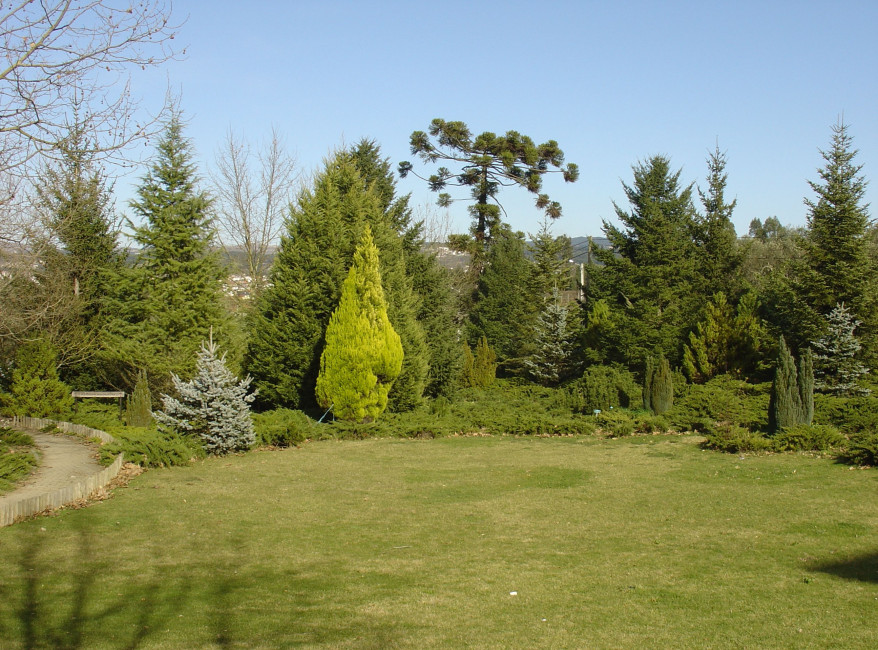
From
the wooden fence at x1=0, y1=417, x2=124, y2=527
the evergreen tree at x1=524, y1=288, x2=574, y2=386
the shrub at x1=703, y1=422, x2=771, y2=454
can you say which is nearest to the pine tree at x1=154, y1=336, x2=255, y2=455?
the wooden fence at x1=0, y1=417, x2=124, y2=527

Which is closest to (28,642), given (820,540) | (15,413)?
(820,540)

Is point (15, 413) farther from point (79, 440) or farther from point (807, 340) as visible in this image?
point (807, 340)

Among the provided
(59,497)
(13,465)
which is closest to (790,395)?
(59,497)

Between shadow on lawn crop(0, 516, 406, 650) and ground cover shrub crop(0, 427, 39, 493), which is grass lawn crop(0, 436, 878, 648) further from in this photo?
ground cover shrub crop(0, 427, 39, 493)

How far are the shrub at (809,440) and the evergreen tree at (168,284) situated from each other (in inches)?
518

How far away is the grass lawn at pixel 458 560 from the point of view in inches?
217

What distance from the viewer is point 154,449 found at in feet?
41.5

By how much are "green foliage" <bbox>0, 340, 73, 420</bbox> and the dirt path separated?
1443mm

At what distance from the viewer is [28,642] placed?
503 cm

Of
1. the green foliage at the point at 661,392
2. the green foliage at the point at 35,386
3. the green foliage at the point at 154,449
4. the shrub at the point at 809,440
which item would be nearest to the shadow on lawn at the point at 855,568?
the shrub at the point at 809,440

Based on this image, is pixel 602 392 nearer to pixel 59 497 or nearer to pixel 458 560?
pixel 458 560

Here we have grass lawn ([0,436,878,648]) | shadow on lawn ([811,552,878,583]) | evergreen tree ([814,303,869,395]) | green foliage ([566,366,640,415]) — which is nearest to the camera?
grass lawn ([0,436,878,648])

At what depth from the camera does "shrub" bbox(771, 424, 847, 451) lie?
13742mm

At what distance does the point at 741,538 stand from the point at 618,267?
19.3 m
